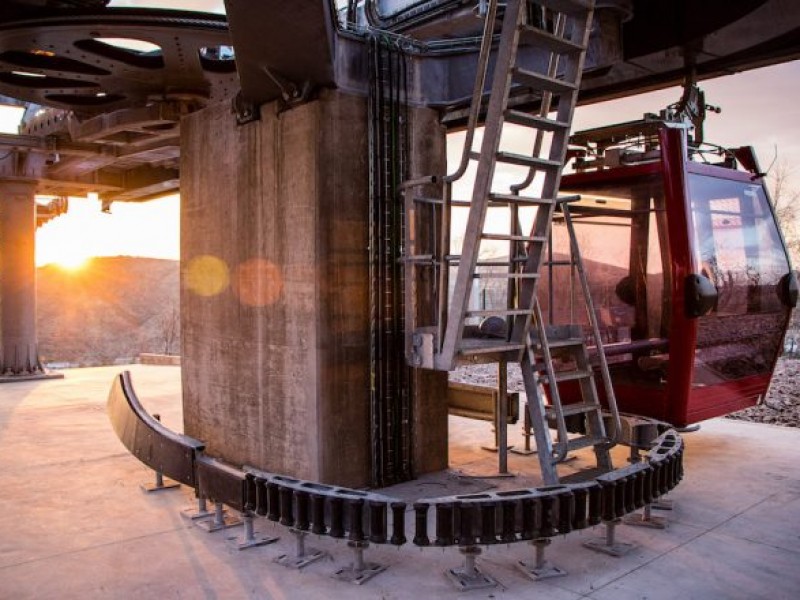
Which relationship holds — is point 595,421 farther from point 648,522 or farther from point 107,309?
point 107,309

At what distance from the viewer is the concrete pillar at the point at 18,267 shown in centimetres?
1653

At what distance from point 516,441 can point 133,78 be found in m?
6.38

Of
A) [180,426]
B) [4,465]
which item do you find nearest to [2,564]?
[4,465]

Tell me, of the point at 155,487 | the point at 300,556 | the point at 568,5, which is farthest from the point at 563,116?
the point at 155,487

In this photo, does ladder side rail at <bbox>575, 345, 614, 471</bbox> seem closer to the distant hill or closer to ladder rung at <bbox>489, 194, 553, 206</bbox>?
ladder rung at <bbox>489, 194, 553, 206</bbox>

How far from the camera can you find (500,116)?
191 inches

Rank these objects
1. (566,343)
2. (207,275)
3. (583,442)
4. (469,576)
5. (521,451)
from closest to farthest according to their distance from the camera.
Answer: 1. (469,576)
2. (583,442)
3. (566,343)
4. (207,275)
5. (521,451)

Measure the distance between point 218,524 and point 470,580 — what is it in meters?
2.12

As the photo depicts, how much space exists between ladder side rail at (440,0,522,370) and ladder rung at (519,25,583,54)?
3.5 inches

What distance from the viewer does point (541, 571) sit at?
4.43 meters

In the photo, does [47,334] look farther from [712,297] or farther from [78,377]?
[712,297]

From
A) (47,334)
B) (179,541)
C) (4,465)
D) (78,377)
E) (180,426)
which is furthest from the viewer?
(47,334)

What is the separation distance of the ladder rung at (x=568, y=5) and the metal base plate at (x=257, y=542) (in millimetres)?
4433

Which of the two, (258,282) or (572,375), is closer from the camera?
(572,375)
